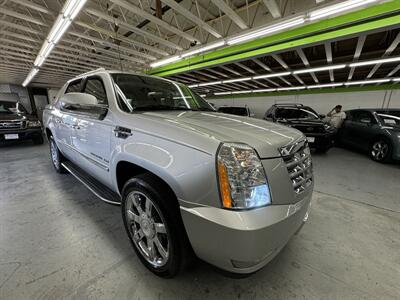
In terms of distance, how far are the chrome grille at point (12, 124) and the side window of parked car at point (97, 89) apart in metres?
5.30

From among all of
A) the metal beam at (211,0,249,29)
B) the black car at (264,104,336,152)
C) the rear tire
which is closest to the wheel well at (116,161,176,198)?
the rear tire

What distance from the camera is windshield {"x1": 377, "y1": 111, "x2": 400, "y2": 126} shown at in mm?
4680

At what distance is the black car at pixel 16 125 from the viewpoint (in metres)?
5.43

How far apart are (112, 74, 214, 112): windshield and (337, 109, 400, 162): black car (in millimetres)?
5158

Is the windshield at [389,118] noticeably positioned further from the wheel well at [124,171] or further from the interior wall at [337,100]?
the interior wall at [337,100]

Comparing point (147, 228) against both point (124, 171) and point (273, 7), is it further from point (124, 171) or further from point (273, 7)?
point (273, 7)

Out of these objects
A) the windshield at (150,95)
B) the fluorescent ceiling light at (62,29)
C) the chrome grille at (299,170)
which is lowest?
the chrome grille at (299,170)

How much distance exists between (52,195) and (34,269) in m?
1.50

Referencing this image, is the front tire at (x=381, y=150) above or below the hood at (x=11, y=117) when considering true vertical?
below

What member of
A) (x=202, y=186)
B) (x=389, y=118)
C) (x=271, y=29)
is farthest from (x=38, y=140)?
(x=389, y=118)

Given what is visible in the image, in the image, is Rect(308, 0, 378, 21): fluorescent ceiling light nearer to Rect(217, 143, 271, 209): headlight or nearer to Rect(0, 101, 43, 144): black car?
Rect(217, 143, 271, 209): headlight

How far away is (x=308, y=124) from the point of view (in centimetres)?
496

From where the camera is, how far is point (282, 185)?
105cm

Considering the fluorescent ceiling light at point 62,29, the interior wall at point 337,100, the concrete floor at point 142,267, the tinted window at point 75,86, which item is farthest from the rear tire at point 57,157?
the interior wall at point 337,100
